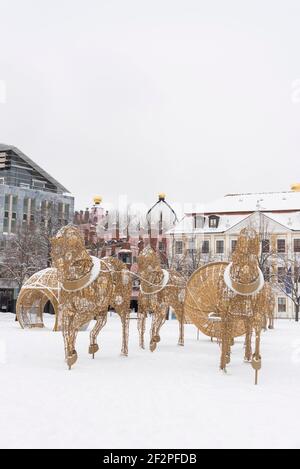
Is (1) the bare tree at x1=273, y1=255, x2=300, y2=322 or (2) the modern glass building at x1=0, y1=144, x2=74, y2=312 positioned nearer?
(1) the bare tree at x1=273, y1=255, x2=300, y2=322

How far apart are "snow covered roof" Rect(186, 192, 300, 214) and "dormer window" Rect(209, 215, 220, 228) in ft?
3.30

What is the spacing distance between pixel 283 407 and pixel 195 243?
135 ft

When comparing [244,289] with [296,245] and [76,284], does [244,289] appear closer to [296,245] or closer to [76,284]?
[76,284]

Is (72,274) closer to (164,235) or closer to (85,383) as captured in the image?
(85,383)

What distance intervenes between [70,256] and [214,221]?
38.7m

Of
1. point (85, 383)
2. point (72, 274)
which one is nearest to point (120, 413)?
point (85, 383)

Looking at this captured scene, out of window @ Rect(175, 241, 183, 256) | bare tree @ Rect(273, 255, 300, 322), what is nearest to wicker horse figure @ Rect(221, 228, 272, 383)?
bare tree @ Rect(273, 255, 300, 322)

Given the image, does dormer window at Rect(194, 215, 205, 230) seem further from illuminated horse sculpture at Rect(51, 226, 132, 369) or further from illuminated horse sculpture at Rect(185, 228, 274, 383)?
illuminated horse sculpture at Rect(185, 228, 274, 383)

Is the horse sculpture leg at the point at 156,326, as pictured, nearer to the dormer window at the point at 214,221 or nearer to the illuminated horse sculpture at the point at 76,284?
the illuminated horse sculpture at the point at 76,284

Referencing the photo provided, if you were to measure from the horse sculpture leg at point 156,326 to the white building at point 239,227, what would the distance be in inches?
1079

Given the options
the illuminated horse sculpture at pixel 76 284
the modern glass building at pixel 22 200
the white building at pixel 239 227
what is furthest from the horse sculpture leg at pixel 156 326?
the white building at pixel 239 227

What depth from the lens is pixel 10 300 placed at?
157 feet

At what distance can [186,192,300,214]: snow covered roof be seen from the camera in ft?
159
